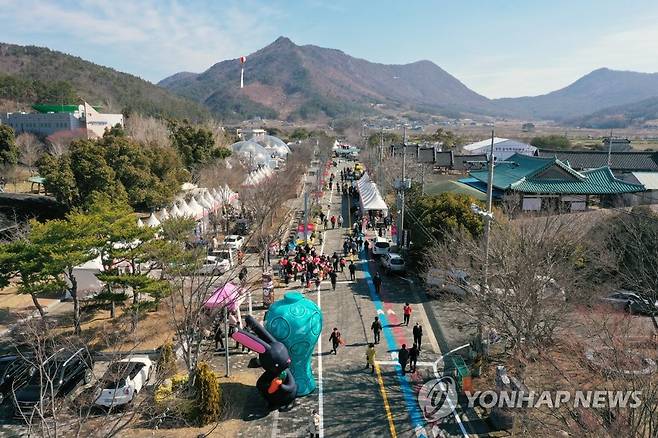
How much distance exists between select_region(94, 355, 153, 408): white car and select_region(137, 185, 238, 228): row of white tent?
12.8 meters

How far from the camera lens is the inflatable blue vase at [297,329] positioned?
11930mm

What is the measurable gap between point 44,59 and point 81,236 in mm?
117301

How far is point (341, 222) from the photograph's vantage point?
1298 inches

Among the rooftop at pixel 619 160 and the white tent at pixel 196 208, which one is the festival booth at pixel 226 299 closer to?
the white tent at pixel 196 208

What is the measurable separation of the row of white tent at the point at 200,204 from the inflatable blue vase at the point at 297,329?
14404mm

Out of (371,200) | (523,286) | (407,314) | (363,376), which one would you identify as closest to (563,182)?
(371,200)

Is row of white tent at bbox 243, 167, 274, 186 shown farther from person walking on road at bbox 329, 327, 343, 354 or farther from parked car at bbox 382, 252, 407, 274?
person walking on road at bbox 329, 327, 343, 354

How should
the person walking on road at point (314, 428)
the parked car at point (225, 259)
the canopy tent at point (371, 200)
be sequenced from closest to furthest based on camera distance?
the person walking on road at point (314, 428), the parked car at point (225, 259), the canopy tent at point (371, 200)

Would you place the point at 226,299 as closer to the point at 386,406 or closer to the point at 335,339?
the point at 335,339

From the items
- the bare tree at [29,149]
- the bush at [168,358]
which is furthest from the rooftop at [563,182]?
the bare tree at [29,149]

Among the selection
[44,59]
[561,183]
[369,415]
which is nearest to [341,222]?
[561,183]

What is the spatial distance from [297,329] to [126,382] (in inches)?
164

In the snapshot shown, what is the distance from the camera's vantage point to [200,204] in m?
30.0

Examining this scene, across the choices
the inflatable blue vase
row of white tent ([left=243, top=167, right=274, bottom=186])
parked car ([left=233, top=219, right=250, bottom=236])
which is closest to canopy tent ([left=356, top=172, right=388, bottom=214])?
row of white tent ([left=243, top=167, right=274, bottom=186])
